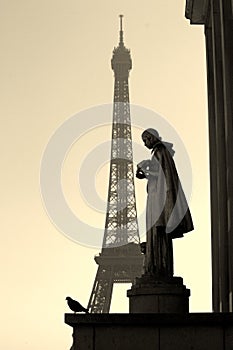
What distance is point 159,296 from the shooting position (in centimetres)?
1770

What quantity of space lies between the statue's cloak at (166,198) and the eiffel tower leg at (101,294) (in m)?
50.0

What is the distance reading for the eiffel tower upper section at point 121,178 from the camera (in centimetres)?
7864

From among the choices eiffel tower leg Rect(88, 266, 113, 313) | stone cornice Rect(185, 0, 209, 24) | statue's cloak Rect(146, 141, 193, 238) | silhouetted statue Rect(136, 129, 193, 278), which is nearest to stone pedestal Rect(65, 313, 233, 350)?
silhouetted statue Rect(136, 129, 193, 278)

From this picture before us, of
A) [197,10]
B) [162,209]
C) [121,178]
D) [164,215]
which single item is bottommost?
[164,215]

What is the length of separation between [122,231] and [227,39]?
5276cm

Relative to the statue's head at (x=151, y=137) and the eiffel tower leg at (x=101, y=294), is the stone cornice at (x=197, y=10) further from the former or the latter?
the eiffel tower leg at (x=101, y=294)

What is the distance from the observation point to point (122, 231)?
7788cm

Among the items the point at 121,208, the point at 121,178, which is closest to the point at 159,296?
the point at 121,208

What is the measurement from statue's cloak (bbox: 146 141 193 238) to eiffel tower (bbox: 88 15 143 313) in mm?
52166

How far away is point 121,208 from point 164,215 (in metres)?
60.2

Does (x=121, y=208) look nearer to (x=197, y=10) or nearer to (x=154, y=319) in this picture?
(x=197, y=10)

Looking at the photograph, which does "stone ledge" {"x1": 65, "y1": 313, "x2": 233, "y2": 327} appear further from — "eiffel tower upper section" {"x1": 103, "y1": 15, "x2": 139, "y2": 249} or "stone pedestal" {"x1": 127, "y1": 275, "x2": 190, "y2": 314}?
"eiffel tower upper section" {"x1": 103, "y1": 15, "x2": 139, "y2": 249}

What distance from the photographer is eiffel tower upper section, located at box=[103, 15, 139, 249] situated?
258 feet

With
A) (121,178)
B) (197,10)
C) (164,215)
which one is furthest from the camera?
(121,178)
